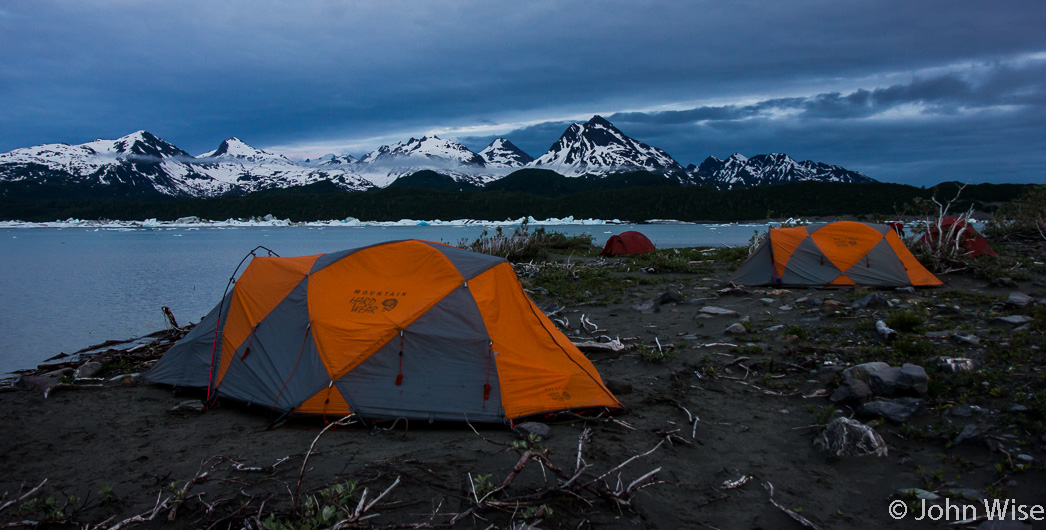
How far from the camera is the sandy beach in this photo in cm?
392

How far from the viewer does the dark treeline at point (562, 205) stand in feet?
250

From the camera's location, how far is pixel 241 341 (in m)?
6.65

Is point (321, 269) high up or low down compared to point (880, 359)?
up

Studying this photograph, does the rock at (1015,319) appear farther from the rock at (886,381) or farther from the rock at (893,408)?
the rock at (893,408)

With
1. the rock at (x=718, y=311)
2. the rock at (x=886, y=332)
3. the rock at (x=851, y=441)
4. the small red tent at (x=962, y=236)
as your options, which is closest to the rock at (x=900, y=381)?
the rock at (x=851, y=441)

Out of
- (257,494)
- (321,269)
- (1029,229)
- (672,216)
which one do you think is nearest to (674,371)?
(321,269)

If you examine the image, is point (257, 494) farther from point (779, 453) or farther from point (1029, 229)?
point (1029, 229)

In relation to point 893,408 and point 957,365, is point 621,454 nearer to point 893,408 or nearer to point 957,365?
point 893,408

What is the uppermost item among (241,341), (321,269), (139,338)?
(321,269)

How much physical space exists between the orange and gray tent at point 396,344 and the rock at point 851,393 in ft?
8.03

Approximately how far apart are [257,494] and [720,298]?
1029 cm

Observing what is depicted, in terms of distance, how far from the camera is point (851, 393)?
588cm

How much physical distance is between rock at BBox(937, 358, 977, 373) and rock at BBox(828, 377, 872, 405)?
0.95m

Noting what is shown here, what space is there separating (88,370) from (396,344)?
5643mm
